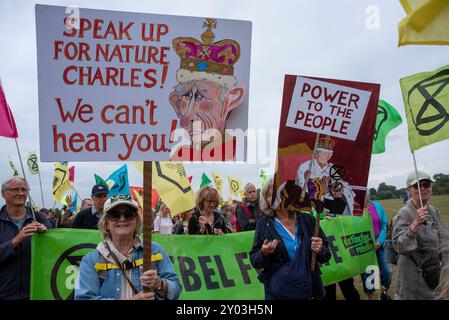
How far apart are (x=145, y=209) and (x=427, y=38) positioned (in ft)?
9.13

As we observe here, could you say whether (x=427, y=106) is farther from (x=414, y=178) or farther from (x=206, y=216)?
(x=206, y=216)

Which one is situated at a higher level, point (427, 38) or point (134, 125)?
point (427, 38)

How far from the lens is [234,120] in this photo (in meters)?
2.96

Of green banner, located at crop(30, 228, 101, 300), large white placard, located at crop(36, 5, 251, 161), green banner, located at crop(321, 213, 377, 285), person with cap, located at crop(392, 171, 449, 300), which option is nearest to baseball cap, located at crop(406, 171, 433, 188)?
person with cap, located at crop(392, 171, 449, 300)

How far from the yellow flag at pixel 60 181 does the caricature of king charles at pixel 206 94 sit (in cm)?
898

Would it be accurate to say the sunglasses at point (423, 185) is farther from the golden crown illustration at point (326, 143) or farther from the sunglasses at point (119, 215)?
the sunglasses at point (119, 215)

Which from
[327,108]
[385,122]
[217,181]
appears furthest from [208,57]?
[217,181]

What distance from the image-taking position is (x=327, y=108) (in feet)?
11.4

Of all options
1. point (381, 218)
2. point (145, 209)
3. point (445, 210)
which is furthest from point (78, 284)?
point (445, 210)

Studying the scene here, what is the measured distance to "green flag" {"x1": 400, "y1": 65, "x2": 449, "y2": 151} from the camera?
3.82 metres

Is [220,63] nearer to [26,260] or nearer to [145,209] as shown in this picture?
[145,209]

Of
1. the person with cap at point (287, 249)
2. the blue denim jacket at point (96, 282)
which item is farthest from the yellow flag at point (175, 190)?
the blue denim jacket at point (96, 282)

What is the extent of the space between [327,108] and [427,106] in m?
1.21
